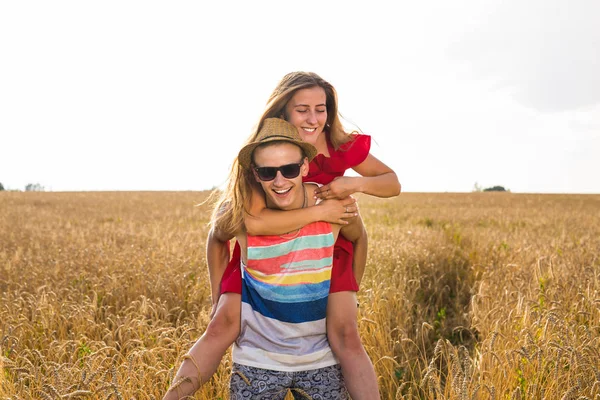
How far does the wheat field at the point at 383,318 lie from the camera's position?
3.12 m

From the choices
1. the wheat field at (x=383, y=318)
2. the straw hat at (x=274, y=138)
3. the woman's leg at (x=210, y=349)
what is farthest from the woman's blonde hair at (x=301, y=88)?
the wheat field at (x=383, y=318)

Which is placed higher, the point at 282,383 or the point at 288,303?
the point at 288,303

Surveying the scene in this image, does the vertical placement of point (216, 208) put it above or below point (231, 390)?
above

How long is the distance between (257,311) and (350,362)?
58 cm

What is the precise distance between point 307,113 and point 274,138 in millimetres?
474

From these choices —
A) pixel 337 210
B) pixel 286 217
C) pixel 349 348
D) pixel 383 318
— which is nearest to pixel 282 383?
pixel 349 348

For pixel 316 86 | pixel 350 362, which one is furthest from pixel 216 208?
pixel 350 362

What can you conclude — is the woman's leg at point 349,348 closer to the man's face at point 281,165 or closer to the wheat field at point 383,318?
the wheat field at point 383,318

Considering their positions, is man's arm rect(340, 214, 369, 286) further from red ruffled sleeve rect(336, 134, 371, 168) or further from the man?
red ruffled sleeve rect(336, 134, 371, 168)

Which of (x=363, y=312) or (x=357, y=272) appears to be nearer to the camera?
(x=357, y=272)

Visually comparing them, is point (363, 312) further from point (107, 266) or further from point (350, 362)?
point (107, 266)

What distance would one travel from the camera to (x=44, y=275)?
6031 mm

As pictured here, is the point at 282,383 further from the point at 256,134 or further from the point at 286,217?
the point at 256,134

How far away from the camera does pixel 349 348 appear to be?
284 centimetres
